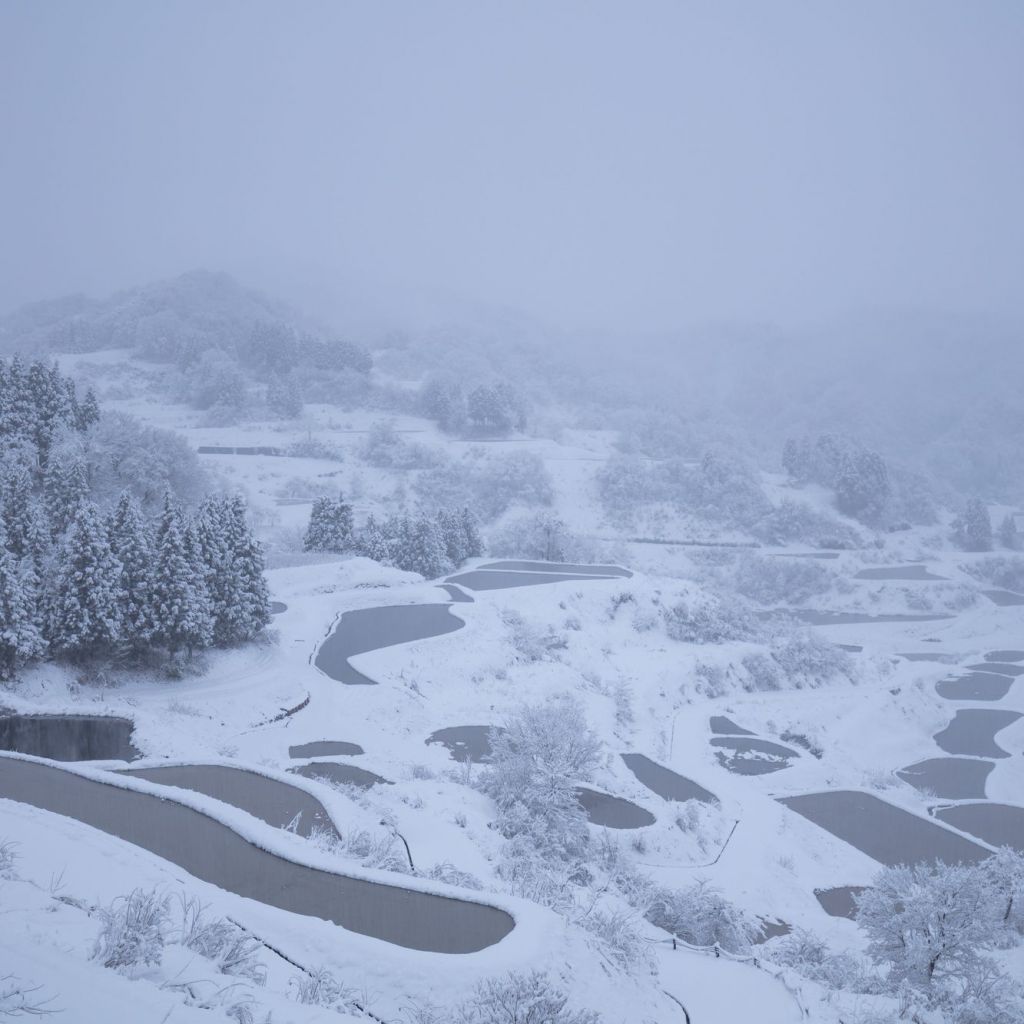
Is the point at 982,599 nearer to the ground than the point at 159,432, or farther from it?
nearer to the ground

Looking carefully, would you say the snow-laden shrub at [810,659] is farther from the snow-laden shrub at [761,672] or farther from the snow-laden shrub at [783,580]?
the snow-laden shrub at [783,580]

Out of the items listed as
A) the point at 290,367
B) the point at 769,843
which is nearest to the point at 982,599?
the point at 769,843

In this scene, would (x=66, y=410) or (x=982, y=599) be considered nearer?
(x=66, y=410)

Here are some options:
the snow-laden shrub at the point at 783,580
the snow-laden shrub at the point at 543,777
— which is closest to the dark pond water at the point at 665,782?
the snow-laden shrub at the point at 543,777

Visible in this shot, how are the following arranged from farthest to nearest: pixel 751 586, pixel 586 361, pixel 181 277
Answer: pixel 586 361 → pixel 181 277 → pixel 751 586

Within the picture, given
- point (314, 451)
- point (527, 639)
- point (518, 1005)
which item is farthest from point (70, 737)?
point (314, 451)

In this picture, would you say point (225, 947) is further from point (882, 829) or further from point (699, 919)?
point (882, 829)

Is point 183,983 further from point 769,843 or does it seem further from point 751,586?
point 751,586
